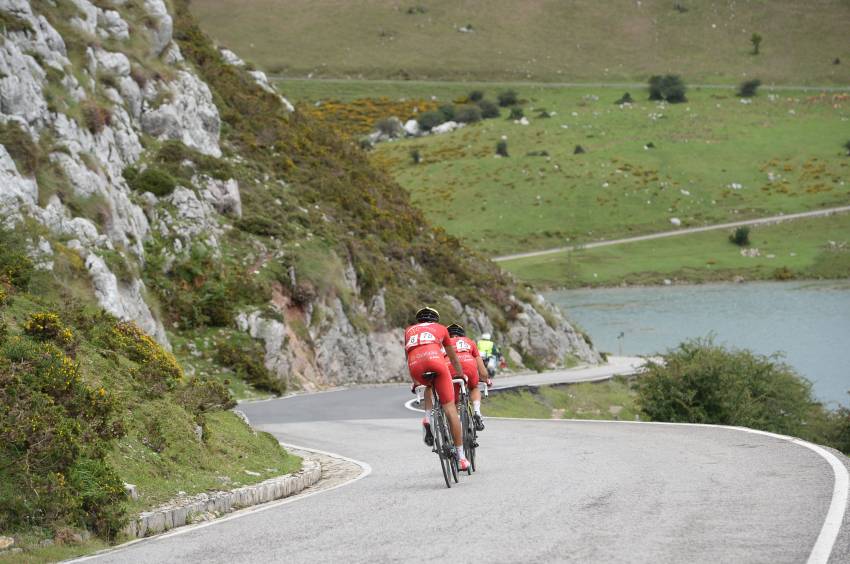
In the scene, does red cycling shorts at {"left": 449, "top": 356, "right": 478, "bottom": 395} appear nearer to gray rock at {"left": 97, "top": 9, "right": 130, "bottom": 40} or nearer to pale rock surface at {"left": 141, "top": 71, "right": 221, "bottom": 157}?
pale rock surface at {"left": 141, "top": 71, "right": 221, "bottom": 157}

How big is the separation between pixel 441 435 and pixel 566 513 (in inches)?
129

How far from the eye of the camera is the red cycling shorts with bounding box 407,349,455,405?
43.7 feet

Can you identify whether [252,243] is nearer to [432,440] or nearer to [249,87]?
[249,87]

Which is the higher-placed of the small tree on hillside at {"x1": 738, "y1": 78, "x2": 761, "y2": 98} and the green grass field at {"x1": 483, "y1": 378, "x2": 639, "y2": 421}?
the small tree on hillside at {"x1": 738, "y1": 78, "x2": 761, "y2": 98}

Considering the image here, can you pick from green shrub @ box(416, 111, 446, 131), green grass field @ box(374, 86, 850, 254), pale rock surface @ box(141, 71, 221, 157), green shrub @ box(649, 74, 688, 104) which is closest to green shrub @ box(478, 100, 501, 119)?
green shrub @ box(416, 111, 446, 131)

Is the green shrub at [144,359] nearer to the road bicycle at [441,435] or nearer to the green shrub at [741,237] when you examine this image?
the road bicycle at [441,435]

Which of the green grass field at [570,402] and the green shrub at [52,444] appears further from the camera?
the green grass field at [570,402]

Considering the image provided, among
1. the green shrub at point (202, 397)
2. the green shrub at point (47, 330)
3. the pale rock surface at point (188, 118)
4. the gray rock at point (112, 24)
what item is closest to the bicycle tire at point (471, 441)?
the green shrub at point (202, 397)

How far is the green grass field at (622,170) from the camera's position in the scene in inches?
4835

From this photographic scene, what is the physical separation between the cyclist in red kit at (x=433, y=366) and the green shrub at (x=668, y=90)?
158m

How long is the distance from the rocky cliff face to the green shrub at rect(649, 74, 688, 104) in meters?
122

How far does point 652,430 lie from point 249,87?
4154 cm

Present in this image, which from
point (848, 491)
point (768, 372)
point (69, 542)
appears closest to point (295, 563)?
point (69, 542)

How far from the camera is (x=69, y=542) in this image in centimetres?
1049
